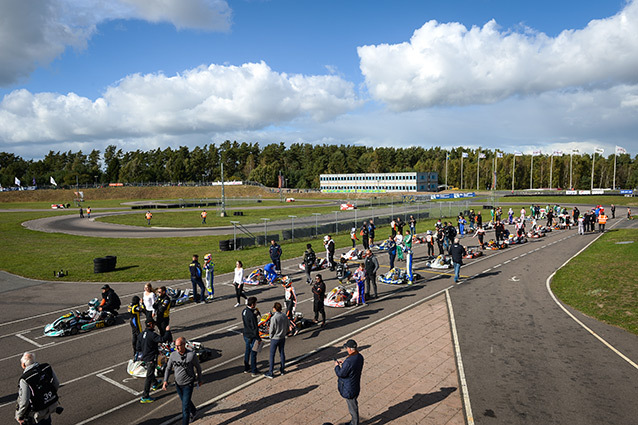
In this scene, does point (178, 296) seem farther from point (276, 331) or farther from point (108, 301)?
point (276, 331)

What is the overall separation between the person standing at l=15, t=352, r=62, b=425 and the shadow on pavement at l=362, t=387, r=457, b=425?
5.94 metres

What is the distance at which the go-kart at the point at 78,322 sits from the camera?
12.8m

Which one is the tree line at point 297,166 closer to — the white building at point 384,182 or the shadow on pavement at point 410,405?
the white building at point 384,182

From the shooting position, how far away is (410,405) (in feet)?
27.0

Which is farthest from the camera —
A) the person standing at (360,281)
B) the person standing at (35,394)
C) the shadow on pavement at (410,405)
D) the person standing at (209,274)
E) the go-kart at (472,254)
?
the go-kart at (472,254)

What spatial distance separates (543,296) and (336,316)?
383 inches

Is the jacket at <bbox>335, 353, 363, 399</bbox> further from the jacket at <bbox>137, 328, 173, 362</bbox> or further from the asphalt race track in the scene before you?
the jacket at <bbox>137, 328, 173, 362</bbox>

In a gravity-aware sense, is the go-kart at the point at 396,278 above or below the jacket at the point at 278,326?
below

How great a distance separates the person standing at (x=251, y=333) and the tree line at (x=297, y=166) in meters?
127

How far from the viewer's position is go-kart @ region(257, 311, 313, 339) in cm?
1206

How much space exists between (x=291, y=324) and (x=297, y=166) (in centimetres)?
16411

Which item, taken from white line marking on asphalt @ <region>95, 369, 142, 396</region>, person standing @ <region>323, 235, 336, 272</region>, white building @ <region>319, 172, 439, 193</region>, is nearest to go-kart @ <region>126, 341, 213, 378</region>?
white line marking on asphalt @ <region>95, 369, 142, 396</region>

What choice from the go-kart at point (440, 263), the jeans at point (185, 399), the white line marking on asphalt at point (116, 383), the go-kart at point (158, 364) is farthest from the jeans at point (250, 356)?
the go-kart at point (440, 263)

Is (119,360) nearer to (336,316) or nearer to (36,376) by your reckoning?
(36,376)
